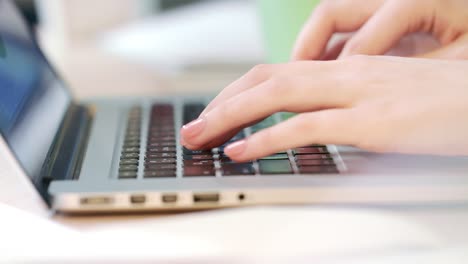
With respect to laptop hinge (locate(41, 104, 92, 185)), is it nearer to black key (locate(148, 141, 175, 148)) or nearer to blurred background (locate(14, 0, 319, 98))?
black key (locate(148, 141, 175, 148))

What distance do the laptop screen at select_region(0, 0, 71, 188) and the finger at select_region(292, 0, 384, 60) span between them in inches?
11.0

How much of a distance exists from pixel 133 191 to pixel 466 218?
0.83ft

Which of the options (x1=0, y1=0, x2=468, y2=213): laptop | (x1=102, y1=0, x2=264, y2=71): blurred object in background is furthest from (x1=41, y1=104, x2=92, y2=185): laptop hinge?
(x1=102, y1=0, x2=264, y2=71): blurred object in background

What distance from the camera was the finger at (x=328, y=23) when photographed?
70cm

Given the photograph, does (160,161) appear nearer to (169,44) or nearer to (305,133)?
(305,133)

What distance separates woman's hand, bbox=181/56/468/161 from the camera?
0.50m

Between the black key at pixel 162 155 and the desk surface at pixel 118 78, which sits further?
the desk surface at pixel 118 78

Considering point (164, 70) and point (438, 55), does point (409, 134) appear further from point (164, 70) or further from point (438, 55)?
point (164, 70)

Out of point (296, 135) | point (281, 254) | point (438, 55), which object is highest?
point (438, 55)

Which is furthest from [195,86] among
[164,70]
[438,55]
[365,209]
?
[365,209]

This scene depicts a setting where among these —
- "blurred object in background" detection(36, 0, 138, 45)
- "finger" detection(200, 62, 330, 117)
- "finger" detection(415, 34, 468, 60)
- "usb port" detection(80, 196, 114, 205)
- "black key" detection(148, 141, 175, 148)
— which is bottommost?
"usb port" detection(80, 196, 114, 205)

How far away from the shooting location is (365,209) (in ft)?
1.54

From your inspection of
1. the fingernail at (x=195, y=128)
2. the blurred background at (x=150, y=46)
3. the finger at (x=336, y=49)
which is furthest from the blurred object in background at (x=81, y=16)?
the fingernail at (x=195, y=128)

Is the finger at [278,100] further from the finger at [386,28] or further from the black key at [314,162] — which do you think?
the finger at [386,28]
